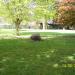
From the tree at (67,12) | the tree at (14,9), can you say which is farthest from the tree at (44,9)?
the tree at (67,12)

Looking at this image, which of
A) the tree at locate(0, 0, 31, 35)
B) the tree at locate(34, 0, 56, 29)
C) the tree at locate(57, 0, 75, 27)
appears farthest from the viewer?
the tree at locate(34, 0, 56, 29)

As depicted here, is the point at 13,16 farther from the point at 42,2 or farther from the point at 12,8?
the point at 42,2

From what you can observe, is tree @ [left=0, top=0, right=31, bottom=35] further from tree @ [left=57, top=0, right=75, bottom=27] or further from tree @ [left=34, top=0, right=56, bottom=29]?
tree @ [left=57, top=0, right=75, bottom=27]

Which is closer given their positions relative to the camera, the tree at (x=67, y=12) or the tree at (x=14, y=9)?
the tree at (x=67, y=12)

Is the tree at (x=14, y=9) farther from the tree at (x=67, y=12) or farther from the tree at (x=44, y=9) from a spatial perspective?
the tree at (x=67, y=12)

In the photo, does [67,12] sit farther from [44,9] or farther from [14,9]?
[14,9]

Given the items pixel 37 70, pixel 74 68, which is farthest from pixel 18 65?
pixel 74 68

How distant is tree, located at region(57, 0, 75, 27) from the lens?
2580cm

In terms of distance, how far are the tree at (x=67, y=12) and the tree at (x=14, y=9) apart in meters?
5.60

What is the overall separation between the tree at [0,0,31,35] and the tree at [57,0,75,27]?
5.60 metres

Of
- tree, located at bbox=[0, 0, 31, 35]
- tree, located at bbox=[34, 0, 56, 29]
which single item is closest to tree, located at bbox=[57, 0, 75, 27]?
tree, located at bbox=[34, 0, 56, 29]

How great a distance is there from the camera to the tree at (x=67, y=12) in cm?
2580

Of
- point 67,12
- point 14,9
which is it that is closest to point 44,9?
point 14,9

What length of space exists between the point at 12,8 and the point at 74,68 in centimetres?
2245
